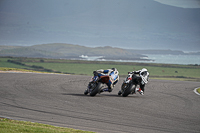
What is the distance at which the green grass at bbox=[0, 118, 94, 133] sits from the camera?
33.0ft

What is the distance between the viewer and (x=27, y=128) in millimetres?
10352

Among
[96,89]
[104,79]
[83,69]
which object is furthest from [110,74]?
[83,69]

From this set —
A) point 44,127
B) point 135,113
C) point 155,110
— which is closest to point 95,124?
point 44,127

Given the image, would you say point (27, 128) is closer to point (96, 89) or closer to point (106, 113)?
point (106, 113)

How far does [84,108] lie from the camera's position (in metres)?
14.6

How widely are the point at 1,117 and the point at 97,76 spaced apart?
25.2 ft

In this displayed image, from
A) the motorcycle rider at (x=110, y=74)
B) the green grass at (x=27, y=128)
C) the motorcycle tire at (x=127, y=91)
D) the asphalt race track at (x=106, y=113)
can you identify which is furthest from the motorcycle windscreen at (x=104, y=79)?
the green grass at (x=27, y=128)

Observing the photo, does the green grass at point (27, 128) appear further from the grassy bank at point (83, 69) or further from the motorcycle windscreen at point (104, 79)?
the grassy bank at point (83, 69)

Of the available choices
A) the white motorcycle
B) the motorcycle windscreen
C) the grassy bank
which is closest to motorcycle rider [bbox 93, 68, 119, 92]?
the motorcycle windscreen

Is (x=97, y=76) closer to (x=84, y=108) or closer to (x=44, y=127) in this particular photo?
(x=84, y=108)

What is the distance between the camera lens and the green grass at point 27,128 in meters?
10.1

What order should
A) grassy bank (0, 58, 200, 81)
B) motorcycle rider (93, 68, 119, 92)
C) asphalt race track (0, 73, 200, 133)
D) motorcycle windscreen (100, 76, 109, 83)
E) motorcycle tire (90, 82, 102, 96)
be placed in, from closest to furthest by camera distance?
1. asphalt race track (0, 73, 200, 133)
2. motorcycle tire (90, 82, 102, 96)
3. motorcycle windscreen (100, 76, 109, 83)
4. motorcycle rider (93, 68, 119, 92)
5. grassy bank (0, 58, 200, 81)

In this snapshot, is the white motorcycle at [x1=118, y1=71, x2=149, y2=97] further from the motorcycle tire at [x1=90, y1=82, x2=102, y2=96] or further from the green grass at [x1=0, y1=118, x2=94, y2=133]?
the green grass at [x1=0, y1=118, x2=94, y2=133]

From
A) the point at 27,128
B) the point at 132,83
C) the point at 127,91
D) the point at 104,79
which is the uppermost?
the point at 104,79
